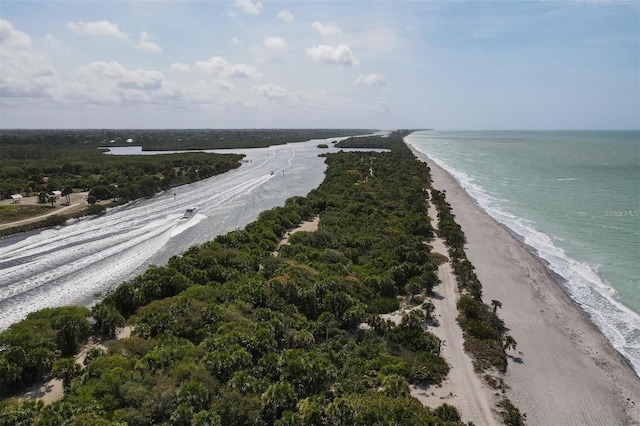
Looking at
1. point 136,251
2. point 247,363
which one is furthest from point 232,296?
point 136,251

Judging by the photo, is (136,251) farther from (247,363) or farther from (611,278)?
(611,278)

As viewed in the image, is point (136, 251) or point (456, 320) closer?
point (456, 320)

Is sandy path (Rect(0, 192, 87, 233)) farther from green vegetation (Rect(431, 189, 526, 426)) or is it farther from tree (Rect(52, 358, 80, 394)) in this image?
green vegetation (Rect(431, 189, 526, 426))

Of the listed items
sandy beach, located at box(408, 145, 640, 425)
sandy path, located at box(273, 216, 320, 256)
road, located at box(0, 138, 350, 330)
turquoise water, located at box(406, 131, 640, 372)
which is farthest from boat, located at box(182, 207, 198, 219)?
turquoise water, located at box(406, 131, 640, 372)

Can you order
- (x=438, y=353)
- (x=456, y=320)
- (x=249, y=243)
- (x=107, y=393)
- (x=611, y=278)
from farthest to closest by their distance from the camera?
1. (x=249, y=243)
2. (x=611, y=278)
3. (x=456, y=320)
4. (x=438, y=353)
5. (x=107, y=393)

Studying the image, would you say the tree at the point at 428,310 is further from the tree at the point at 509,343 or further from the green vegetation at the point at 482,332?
the tree at the point at 509,343

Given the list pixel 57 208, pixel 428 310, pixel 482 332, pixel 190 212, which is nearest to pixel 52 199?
pixel 57 208

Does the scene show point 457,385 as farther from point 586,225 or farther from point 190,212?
point 190,212
